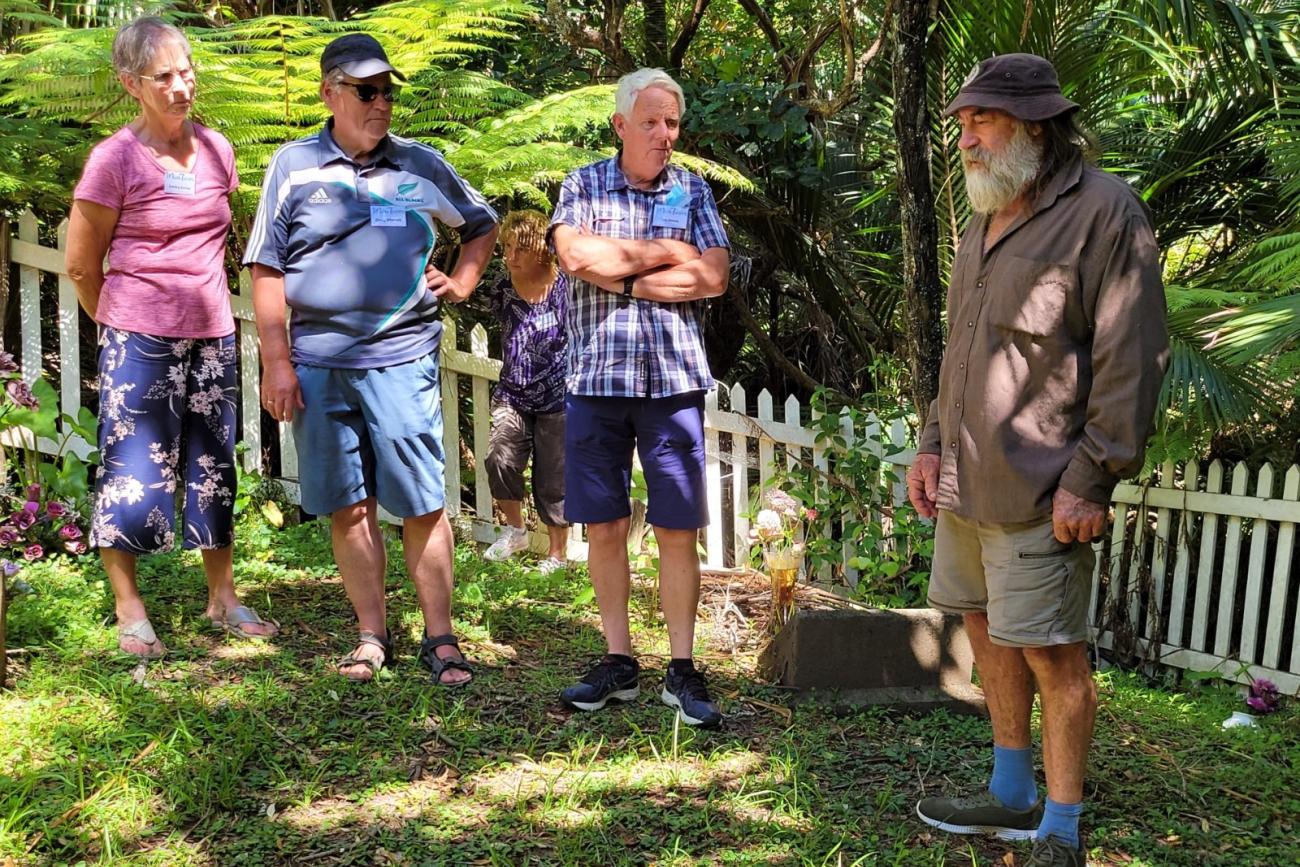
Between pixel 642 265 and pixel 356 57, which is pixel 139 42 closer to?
pixel 356 57

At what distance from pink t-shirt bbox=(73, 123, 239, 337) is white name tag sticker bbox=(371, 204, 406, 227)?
0.72 m

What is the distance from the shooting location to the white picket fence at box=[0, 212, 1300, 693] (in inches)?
200

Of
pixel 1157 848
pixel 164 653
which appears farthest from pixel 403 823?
pixel 1157 848

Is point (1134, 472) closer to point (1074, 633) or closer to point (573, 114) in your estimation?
point (1074, 633)

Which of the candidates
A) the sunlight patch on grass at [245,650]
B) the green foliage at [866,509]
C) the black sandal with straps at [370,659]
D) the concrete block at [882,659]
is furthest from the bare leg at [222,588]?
the green foliage at [866,509]

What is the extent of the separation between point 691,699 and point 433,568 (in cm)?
99

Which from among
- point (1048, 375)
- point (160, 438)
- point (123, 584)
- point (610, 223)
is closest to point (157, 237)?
point (160, 438)

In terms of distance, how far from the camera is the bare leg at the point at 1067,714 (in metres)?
2.87

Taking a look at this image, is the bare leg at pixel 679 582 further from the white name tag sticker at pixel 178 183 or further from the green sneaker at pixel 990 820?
the white name tag sticker at pixel 178 183

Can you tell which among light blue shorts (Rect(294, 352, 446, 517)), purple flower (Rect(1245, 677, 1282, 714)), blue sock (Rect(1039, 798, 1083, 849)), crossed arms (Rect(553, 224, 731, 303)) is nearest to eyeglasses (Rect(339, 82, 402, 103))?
crossed arms (Rect(553, 224, 731, 303))

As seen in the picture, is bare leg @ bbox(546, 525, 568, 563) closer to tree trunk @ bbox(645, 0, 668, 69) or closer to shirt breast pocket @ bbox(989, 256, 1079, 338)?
shirt breast pocket @ bbox(989, 256, 1079, 338)

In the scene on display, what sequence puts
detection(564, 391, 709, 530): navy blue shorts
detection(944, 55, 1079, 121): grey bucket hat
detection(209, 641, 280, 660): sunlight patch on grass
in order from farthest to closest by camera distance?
detection(209, 641, 280, 660): sunlight patch on grass, detection(564, 391, 709, 530): navy blue shorts, detection(944, 55, 1079, 121): grey bucket hat

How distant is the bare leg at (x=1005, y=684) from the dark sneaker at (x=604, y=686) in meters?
1.23

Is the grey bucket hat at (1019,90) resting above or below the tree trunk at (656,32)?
below
